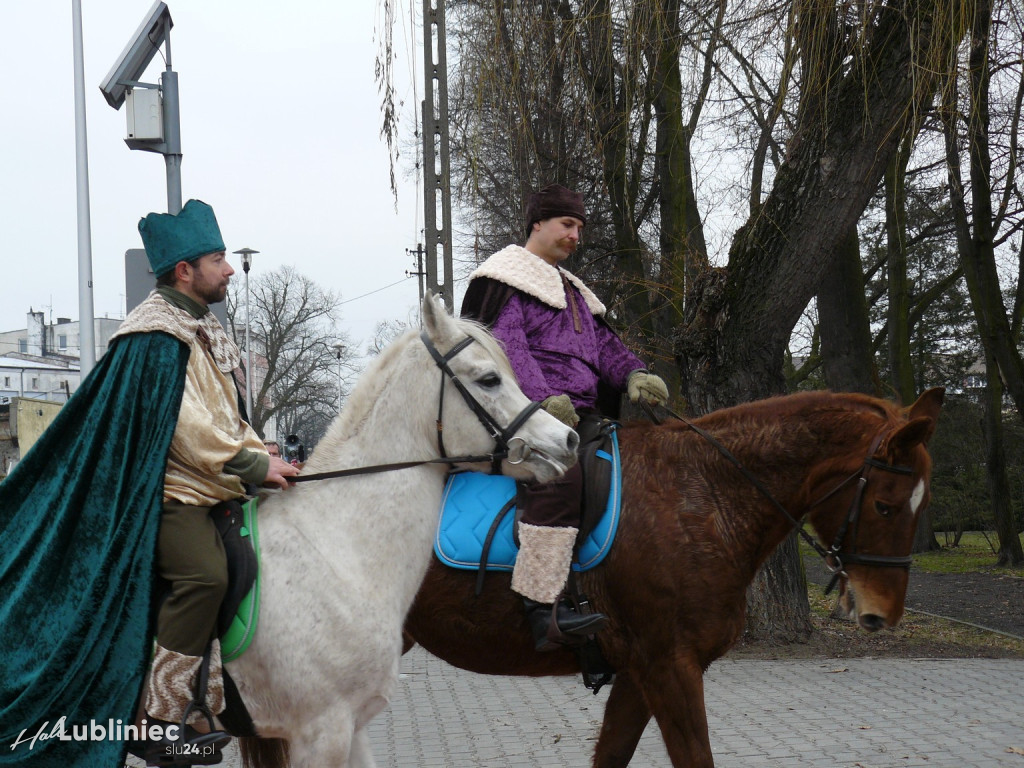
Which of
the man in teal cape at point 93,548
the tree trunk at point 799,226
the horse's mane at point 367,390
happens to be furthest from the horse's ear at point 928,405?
the tree trunk at point 799,226

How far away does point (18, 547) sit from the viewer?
327 cm

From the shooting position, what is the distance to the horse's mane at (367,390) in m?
3.74

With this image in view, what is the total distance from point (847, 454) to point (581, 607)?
1.30m

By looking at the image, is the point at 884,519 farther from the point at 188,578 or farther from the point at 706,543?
the point at 188,578

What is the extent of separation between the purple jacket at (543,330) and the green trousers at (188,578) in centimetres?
160

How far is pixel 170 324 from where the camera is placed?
334 centimetres

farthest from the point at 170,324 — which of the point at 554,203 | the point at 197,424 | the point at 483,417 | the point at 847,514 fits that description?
the point at 847,514

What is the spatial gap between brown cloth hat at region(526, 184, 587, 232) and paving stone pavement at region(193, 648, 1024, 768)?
321 cm

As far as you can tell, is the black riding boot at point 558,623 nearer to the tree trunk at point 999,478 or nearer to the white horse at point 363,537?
the white horse at point 363,537

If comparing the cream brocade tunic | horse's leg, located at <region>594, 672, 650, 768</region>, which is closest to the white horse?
the cream brocade tunic

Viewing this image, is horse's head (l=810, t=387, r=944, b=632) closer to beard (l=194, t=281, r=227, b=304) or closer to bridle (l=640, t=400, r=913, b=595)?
bridle (l=640, t=400, r=913, b=595)

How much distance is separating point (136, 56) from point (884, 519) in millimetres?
6194

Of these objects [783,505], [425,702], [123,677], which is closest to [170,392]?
[123,677]

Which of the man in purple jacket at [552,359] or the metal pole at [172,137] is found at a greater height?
the metal pole at [172,137]
